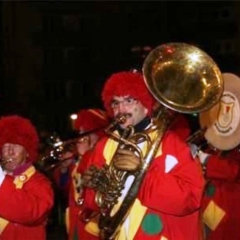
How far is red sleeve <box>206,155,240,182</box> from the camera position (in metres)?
5.53

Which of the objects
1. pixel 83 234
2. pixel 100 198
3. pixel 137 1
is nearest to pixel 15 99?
pixel 137 1

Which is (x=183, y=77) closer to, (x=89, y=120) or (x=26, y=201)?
(x=26, y=201)

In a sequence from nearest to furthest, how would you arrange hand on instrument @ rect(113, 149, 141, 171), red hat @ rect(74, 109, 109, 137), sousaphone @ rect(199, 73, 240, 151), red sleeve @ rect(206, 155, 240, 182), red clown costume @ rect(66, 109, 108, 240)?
1. hand on instrument @ rect(113, 149, 141, 171)
2. red sleeve @ rect(206, 155, 240, 182)
3. sousaphone @ rect(199, 73, 240, 151)
4. red clown costume @ rect(66, 109, 108, 240)
5. red hat @ rect(74, 109, 109, 137)

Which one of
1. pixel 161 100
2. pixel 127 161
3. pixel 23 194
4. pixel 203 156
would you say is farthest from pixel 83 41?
pixel 127 161

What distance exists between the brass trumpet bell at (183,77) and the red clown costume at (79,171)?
1138mm

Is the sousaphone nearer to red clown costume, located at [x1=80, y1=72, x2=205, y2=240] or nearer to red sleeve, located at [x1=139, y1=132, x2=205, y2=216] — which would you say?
red clown costume, located at [x1=80, y1=72, x2=205, y2=240]

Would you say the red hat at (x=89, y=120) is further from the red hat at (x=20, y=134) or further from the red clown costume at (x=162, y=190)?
the red clown costume at (x=162, y=190)

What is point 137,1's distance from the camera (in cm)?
3325

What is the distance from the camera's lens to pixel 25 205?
4.28 m

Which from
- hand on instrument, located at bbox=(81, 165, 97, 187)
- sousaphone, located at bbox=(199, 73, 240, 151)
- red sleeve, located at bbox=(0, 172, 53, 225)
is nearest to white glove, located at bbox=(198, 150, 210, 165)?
sousaphone, located at bbox=(199, 73, 240, 151)

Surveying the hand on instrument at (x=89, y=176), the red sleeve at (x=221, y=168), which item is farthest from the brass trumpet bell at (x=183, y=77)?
the red sleeve at (x=221, y=168)

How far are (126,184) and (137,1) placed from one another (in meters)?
29.8

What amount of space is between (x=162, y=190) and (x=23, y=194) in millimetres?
954

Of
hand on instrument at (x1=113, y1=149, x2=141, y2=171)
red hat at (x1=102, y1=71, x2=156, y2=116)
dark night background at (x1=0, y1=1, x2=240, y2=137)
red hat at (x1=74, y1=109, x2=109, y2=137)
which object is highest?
red hat at (x1=102, y1=71, x2=156, y2=116)
